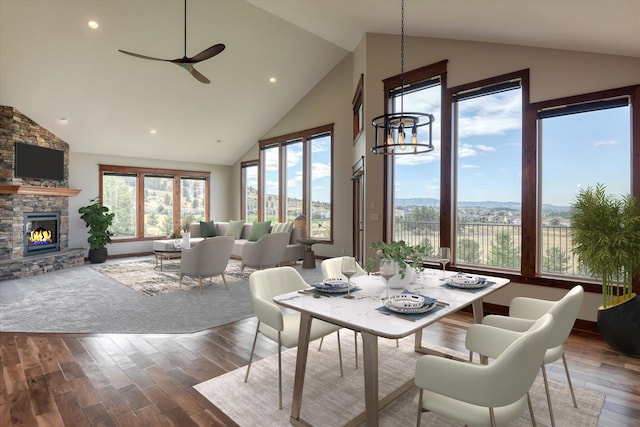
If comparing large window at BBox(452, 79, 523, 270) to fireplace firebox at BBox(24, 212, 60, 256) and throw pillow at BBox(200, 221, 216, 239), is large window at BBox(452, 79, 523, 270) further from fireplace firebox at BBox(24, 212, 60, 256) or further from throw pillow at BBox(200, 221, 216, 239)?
fireplace firebox at BBox(24, 212, 60, 256)

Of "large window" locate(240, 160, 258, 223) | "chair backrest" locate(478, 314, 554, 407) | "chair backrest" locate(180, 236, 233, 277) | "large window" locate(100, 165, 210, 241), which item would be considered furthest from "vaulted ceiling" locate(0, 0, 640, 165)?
"chair backrest" locate(180, 236, 233, 277)

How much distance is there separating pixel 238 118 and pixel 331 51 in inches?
110

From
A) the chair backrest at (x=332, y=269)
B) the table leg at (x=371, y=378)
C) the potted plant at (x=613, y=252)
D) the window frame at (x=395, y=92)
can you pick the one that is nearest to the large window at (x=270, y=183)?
the window frame at (x=395, y=92)

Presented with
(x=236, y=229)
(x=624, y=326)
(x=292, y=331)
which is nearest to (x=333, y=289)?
(x=292, y=331)

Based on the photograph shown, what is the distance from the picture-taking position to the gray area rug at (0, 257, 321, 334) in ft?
12.4

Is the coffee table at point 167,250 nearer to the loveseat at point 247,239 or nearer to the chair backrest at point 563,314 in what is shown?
the loveseat at point 247,239

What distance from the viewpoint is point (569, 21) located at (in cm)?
297

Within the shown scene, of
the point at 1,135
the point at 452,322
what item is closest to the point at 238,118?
the point at 1,135

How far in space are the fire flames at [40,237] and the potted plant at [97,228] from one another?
2.35ft

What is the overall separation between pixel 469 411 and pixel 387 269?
917mm

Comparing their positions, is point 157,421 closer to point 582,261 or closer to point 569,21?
point 582,261

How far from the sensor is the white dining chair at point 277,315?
224 centimetres

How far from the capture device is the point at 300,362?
82.8 inches

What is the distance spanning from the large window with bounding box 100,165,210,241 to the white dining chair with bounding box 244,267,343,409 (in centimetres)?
769
